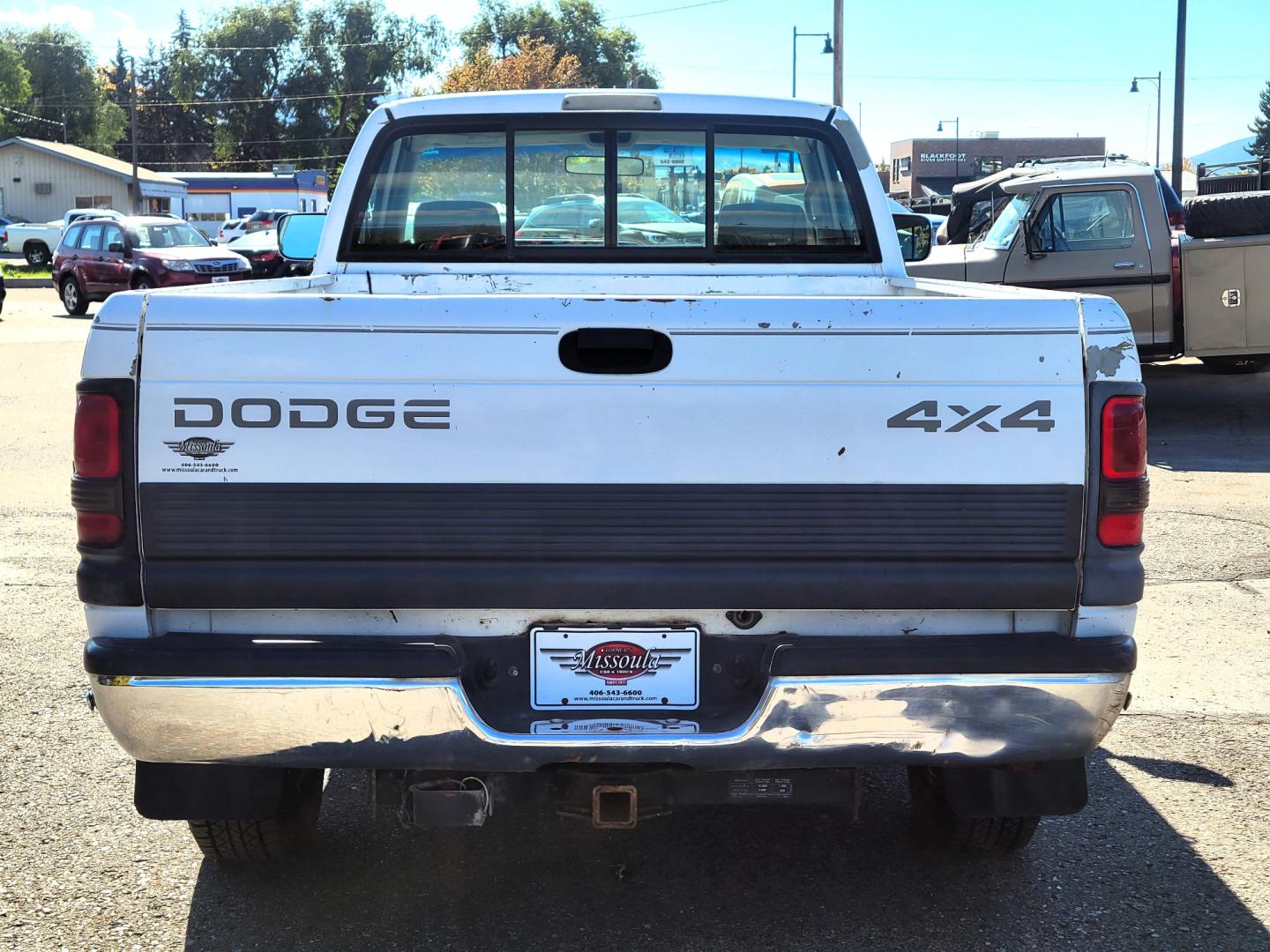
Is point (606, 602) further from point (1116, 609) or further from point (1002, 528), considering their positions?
point (1116, 609)

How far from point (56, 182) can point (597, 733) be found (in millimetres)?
71644

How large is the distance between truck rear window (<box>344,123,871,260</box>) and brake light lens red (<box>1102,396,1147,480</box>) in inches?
74.6

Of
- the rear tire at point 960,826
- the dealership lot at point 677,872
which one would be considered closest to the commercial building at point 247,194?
the dealership lot at point 677,872

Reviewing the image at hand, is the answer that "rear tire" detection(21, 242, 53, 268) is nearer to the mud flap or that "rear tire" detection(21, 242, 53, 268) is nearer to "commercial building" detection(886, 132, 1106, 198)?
the mud flap

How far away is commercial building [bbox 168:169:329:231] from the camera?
68.1 m

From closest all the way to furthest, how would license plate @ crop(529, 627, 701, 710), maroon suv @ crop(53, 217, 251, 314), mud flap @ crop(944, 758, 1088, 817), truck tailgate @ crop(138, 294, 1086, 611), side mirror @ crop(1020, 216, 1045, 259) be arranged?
truck tailgate @ crop(138, 294, 1086, 611) → license plate @ crop(529, 627, 701, 710) → mud flap @ crop(944, 758, 1088, 817) → side mirror @ crop(1020, 216, 1045, 259) → maroon suv @ crop(53, 217, 251, 314)

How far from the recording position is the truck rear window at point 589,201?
4672 millimetres

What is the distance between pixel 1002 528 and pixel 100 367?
193 cm

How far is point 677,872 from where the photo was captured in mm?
3730

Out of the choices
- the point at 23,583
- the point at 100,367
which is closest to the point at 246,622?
the point at 100,367

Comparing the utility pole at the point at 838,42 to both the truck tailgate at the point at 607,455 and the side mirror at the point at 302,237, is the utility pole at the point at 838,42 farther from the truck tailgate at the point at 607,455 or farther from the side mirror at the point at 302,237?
the truck tailgate at the point at 607,455

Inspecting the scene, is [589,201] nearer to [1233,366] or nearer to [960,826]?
[960,826]

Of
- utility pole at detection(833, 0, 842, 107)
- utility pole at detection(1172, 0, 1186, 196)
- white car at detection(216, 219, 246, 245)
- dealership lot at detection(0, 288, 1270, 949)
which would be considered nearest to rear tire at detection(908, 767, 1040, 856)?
dealership lot at detection(0, 288, 1270, 949)

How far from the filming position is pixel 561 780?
3.11m
